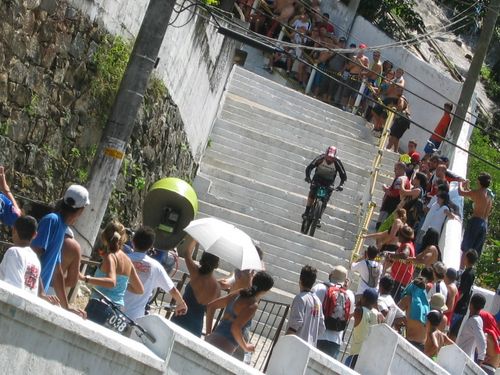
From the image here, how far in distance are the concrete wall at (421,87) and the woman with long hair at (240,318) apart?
59.5 feet

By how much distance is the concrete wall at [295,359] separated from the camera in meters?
10.8

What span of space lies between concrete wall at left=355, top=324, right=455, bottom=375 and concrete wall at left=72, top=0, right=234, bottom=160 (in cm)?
485

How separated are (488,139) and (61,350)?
2571 centimetres

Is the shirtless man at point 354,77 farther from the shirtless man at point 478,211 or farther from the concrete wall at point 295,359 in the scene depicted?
the concrete wall at point 295,359

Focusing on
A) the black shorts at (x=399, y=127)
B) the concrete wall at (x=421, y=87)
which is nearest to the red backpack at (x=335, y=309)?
the black shorts at (x=399, y=127)

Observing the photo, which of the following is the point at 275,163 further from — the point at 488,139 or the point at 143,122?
the point at 488,139

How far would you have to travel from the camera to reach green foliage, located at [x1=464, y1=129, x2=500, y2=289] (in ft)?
89.6

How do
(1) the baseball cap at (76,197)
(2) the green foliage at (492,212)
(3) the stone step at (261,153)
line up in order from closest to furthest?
(1) the baseball cap at (76,197)
(3) the stone step at (261,153)
(2) the green foliage at (492,212)

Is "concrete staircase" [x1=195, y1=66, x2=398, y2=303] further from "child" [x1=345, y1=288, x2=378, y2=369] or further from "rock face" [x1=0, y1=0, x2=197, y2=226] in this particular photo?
"child" [x1=345, y1=288, x2=378, y2=369]

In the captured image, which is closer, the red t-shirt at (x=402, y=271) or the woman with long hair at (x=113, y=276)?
the woman with long hair at (x=113, y=276)

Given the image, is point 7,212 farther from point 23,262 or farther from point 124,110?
point 124,110

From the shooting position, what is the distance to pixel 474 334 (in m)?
16.6

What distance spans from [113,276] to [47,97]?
3.51 m

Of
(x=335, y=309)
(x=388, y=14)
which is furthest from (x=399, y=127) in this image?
(x=335, y=309)
